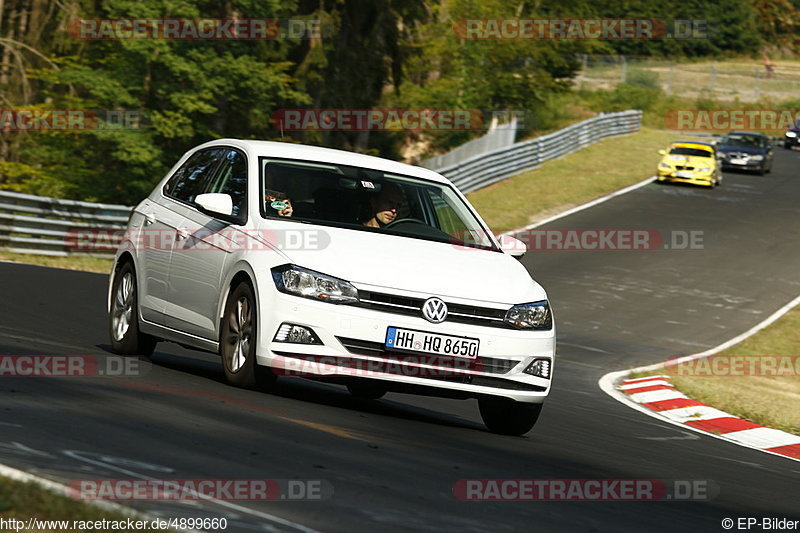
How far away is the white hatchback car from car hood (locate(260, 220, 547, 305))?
0.5 inches

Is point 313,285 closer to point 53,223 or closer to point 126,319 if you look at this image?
point 126,319

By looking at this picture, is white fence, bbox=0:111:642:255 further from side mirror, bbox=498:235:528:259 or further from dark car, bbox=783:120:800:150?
dark car, bbox=783:120:800:150

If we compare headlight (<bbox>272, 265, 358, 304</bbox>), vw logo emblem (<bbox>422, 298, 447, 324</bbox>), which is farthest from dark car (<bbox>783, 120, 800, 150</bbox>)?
headlight (<bbox>272, 265, 358, 304</bbox>)

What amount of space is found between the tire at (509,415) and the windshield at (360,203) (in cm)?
117

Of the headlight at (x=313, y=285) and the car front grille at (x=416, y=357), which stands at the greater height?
the headlight at (x=313, y=285)

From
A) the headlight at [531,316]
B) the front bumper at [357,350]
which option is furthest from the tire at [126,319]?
the headlight at [531,316]

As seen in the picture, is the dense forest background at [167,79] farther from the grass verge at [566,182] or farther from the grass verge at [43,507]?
the grass verge at [43,507]

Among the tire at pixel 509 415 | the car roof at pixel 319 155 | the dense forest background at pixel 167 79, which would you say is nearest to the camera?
the tire at pixel 509 415

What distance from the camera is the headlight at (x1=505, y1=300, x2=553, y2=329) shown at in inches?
338

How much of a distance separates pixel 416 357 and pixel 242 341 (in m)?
1.23

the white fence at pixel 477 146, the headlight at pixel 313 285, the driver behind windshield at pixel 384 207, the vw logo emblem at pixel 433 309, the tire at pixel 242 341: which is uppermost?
the driver behind windshield at pixel 384 207

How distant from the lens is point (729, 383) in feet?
57.5

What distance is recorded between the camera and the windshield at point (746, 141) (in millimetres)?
46069

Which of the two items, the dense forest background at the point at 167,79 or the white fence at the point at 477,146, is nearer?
the dense forest background at the point at 167,79
